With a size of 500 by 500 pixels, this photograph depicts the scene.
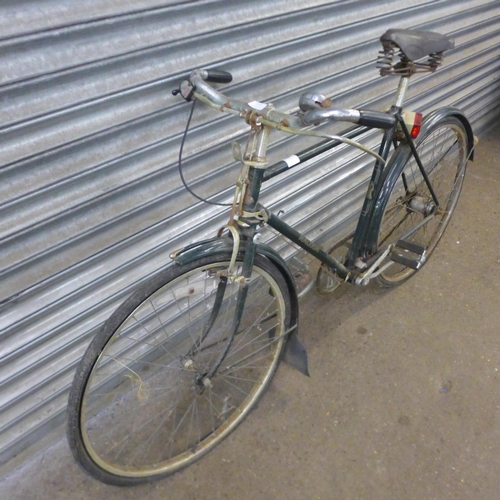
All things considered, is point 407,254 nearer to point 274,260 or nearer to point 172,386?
point 274,260

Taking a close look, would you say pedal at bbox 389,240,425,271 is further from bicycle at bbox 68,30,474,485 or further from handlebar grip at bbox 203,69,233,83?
handlebar grip at bbox 203,69,233,83

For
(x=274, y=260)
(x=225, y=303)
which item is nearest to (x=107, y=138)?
(x=274, y=260)

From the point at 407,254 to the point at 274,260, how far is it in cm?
99

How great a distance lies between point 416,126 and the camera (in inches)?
63.7

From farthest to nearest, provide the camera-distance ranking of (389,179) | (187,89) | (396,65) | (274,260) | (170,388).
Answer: (170,388) → (389,179) → (396,65) → (274,260) → (187,89)

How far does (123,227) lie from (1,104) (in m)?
0.51

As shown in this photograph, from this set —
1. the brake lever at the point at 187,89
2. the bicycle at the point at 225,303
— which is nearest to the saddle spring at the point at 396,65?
the bicycle at the point at 225,303

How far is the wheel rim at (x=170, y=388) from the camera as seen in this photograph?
1590 mm

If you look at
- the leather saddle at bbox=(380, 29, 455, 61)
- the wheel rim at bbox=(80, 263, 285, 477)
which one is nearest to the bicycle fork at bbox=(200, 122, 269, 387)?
the wheel rim at bbox=(80, 263, 285, 477)

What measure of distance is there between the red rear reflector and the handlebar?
460 millimetres

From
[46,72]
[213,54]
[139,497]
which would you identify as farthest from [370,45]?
[139,497]

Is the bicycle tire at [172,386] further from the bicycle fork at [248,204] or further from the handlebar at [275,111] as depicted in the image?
the handlebar at [275,111]

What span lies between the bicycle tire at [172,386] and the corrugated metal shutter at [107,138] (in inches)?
7.4

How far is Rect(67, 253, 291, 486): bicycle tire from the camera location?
1.52 m
